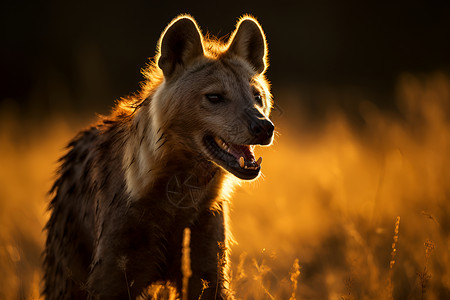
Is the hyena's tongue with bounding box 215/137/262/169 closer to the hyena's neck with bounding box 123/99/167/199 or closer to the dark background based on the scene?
the hyena's neck with bounding box 123/99/167/199

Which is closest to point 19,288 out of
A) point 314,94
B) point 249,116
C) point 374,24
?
point 249,116

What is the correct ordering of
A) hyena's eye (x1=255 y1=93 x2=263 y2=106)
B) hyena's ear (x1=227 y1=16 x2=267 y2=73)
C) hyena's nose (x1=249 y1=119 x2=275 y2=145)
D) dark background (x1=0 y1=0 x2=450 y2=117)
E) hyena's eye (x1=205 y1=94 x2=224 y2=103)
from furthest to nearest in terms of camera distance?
1. dark background (x1=0 y1=0 x2=450 y2=117)
2. hyena's ear (x1=227 y1=16 x2=267 y2=73)
3. hyena's eye (x1=255 y1=93 x2=263 y2=106)
4. hyena's eye (x1=205 y1=94 x2=224 y2=103)
5. hyena's nose (x1=249 y1=119 x2=275 y2=145)

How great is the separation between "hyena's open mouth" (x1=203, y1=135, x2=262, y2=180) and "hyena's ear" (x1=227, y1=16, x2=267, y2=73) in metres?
0.68

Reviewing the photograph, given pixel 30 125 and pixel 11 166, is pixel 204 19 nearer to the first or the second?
pixel 30 125

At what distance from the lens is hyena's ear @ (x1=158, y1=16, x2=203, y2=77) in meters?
3.10

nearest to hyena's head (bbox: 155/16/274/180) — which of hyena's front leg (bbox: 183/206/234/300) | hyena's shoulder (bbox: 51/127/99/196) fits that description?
hyena's front leg (bbox: 183/206/234/300)

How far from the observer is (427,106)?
5.07 m

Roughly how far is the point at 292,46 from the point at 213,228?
12715 mm

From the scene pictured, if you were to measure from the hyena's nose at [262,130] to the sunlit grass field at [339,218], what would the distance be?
0.60m

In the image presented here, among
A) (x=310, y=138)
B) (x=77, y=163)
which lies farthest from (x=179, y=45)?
(x=310, y=138)

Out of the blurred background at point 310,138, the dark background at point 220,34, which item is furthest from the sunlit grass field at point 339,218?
the dark background at point 220,34

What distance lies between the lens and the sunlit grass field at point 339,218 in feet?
11.6

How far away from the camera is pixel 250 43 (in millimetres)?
3496

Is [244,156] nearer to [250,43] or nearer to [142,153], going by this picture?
[142,153]
